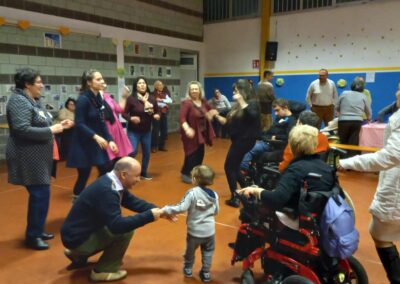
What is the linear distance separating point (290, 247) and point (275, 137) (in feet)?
6.17

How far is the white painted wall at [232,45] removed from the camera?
9844 millimetres

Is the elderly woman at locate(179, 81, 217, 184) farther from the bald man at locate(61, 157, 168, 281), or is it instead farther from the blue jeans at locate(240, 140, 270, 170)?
the bald man at locate(61, 157, 168, 281)

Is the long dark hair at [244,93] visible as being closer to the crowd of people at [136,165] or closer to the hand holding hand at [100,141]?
the crowd of people at [136,165]

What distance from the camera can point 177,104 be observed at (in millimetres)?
10047

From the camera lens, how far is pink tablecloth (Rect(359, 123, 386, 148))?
5678 mm

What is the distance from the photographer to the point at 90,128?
11.5 feet

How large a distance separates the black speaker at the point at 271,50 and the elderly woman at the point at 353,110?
3878 millimetres

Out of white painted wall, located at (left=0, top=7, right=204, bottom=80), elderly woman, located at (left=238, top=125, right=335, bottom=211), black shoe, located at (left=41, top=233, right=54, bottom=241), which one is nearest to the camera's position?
elderly woman, located at (left=238, top=125, right=335, bottom=211)

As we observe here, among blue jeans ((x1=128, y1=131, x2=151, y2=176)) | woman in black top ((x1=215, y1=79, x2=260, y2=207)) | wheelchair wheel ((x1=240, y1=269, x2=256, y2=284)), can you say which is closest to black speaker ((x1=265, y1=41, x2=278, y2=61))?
blue jeans ((x1=128, y1=131, x2=151, y2=176))

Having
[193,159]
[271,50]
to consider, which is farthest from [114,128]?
[271,50]

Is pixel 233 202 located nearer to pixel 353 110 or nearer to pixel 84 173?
pixel 84 173

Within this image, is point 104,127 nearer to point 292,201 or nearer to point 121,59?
point 292,201

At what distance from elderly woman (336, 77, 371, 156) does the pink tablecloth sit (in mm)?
79

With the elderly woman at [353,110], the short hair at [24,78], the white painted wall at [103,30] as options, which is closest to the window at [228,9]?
the white painted wall at [103,30]
